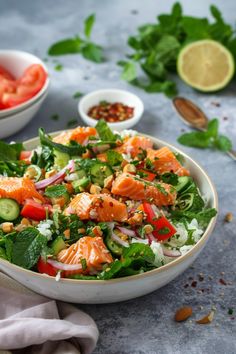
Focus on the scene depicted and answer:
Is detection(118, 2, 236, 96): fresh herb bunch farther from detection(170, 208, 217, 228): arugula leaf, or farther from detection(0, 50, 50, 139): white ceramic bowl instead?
detection(170, 208, 217, 228): arugula leaf


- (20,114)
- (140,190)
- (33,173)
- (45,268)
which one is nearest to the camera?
(45,268)

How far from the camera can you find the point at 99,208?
10.0 feet

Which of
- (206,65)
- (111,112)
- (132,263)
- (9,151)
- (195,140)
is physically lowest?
(111,112)

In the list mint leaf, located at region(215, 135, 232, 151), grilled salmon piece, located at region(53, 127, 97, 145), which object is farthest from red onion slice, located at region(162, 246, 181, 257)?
mint leaf, located at region(215, 135, 232, 151)

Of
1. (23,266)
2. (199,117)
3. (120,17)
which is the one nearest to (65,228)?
(23,266)

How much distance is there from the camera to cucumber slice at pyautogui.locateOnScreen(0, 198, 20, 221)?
314cm

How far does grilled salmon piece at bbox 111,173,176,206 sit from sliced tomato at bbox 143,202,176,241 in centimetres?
9

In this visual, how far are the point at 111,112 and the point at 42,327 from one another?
2313 mm

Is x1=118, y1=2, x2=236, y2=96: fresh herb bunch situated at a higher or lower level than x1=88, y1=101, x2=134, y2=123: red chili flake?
higher

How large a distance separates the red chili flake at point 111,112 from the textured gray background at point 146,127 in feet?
0.52

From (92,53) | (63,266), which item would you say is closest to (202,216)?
(63,266)

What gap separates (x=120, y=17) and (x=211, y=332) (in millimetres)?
4163

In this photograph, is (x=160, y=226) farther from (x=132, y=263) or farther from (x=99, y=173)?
(x=99, y=173)

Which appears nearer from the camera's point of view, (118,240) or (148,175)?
(118,240)
